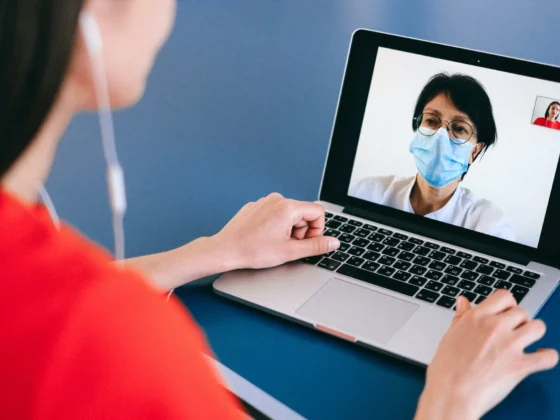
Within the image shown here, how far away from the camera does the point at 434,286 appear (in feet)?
2.93

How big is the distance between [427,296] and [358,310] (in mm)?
86

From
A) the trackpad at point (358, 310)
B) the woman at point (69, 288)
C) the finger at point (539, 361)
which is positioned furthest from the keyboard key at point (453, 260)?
the woman at point (69, 288)

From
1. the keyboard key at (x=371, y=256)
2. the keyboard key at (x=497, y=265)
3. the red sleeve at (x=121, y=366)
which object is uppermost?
the red sleeve at (x=121, y=366)

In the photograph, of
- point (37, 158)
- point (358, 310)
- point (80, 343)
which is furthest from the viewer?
point (358, 310)

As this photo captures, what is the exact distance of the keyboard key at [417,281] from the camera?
0.90 m

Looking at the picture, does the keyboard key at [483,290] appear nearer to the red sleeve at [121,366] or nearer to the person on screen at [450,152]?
the person on screen at [450,152]

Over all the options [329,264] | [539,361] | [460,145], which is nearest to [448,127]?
[460,145]

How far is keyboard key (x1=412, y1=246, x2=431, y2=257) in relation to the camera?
958mm

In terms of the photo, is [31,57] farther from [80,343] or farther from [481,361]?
[481,361]

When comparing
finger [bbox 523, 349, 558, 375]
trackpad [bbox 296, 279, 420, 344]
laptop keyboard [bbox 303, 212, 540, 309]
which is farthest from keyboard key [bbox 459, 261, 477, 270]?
finger [bbox 523, 349, 558, 375]

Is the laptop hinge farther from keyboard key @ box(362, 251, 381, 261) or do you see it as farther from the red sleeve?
the red sleeve

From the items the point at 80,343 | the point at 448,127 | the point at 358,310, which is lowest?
the point at 358,310

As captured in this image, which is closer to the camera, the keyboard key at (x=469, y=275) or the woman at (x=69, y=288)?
the woman at (x=69, y=288)

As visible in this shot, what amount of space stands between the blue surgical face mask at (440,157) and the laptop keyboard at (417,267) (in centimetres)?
8
